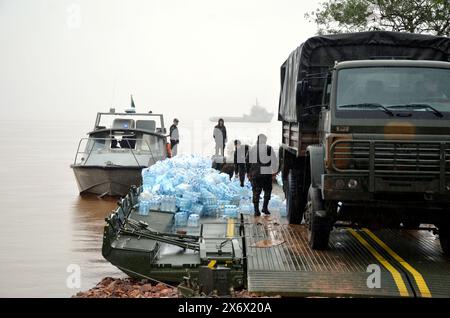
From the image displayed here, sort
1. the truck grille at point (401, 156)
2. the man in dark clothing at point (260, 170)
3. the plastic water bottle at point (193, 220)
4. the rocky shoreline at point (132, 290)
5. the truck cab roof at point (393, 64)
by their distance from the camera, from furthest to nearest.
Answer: the man in dark clothing at point (260, 170), the plastic water bottle at point (193, 220), the truck cab roof at point (393, 64), the rocky shoreline at point (132, 290), the truck grille at point (401, 156)

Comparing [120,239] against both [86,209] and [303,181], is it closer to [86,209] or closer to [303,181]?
[303,181]

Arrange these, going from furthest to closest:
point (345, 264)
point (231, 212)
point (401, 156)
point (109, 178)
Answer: point (109, 178)
point (231, 212)
point (345, 264)
point (401, 156)

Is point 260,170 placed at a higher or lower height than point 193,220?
higher

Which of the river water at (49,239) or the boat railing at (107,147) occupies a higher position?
the boat railing at (107,147)

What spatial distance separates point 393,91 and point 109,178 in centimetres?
1476

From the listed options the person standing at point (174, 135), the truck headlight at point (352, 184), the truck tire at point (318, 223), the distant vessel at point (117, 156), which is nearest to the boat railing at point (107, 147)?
the distant vessel at point (117, 156)

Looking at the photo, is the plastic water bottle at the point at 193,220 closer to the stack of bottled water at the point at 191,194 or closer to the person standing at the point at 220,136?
the stack of bottled water at the point at 191,194

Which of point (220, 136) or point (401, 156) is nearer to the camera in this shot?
point (401, 156)

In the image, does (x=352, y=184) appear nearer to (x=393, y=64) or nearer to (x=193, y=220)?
(x=393, y=64)

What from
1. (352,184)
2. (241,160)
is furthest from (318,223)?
(241,160)

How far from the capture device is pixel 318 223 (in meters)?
10.0

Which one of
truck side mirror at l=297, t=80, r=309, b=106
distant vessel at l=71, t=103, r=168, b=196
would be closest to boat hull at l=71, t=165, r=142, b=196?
distant vessel at l=71, t=103, r=168, b=196

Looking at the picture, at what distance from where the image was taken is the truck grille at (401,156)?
899cm

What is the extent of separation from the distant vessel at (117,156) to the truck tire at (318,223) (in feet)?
43.5
